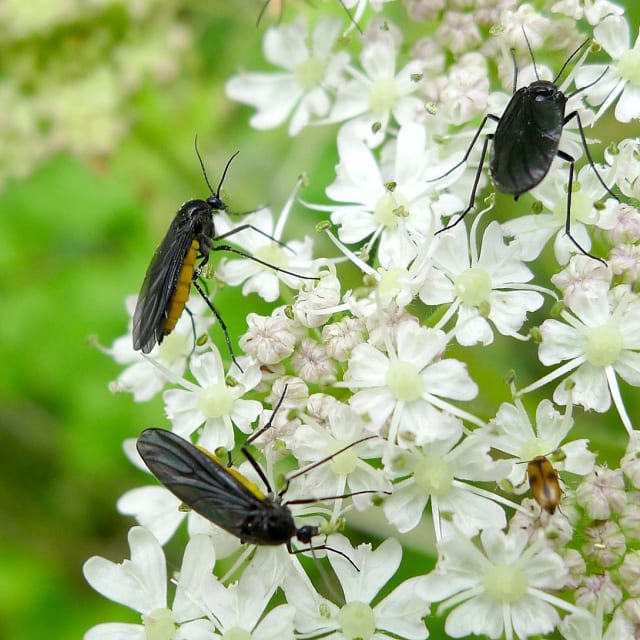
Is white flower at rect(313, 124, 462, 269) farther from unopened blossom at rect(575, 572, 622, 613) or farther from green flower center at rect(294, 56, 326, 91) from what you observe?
unopened blossom at rect(575, 572, 622, 613)

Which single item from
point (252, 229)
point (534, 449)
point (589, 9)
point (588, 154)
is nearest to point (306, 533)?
point (534, 449)

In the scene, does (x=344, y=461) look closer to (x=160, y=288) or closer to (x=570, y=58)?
(x=160, y=288)

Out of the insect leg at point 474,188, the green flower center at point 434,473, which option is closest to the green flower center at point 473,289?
the insect leg at point 474,188

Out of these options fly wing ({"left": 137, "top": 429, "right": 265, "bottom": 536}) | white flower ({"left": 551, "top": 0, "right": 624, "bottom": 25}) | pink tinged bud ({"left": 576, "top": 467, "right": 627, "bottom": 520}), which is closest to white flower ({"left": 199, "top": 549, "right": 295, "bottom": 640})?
fly wing ({"left": 137, "top": 429, "right": 265, "bottom": 536})

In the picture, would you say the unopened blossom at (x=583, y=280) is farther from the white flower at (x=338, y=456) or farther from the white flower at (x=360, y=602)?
the white flower at (x=360, y=602)

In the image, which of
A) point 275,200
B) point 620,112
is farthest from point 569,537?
point 275,200

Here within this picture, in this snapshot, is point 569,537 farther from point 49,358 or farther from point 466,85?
point 49,358
